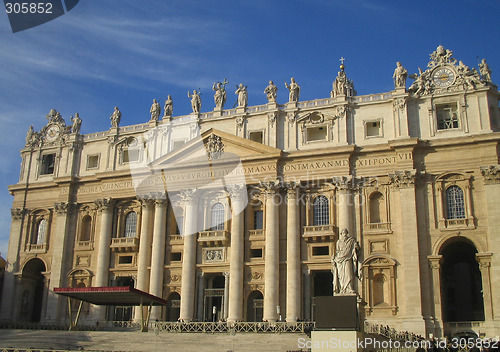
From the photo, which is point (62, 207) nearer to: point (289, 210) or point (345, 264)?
point (289, 210)

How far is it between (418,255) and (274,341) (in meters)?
13.2

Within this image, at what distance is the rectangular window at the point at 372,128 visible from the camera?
4850cm

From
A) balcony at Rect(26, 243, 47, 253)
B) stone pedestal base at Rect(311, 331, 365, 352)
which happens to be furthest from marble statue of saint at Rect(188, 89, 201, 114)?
stone pedestal base at Rect(311, 331, 365, 352)

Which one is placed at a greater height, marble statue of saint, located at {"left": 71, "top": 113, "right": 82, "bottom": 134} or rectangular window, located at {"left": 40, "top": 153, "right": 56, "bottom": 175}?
marble statue of saint, located at {"left": 71, "top": 113, "right": 82, "bottom": 134}

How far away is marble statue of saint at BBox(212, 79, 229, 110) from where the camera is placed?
53.5 meters

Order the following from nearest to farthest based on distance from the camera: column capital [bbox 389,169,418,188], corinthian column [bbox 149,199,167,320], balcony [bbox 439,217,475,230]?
balcony [bbox 439,217,475,230] → column capital [bbox 389,169,418,188] → corinthian column [bbox 149,199,167,320]

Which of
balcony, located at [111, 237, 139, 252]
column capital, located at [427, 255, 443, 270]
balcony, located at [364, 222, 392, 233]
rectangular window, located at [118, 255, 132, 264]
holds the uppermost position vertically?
balcony, located at [364, 222, 392, 233]

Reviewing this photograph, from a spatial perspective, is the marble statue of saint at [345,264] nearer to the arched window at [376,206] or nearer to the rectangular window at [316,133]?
the arched window at [376,206]

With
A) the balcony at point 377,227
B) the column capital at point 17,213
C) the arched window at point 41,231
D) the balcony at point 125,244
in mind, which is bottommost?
the balcony at point 125,244

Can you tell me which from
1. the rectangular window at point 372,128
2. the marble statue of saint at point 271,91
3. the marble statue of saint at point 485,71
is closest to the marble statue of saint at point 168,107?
the marble statue of saint at point 271,91

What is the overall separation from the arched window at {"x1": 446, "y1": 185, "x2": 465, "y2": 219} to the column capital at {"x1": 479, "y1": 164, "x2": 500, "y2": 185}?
2.10m

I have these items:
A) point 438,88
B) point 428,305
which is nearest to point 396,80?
point 438,88

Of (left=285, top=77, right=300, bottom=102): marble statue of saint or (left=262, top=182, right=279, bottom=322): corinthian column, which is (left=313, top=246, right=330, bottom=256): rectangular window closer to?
(left=262, top=182, right=279, bottom=322): corinthian column

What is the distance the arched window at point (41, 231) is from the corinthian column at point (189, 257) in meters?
15.2
